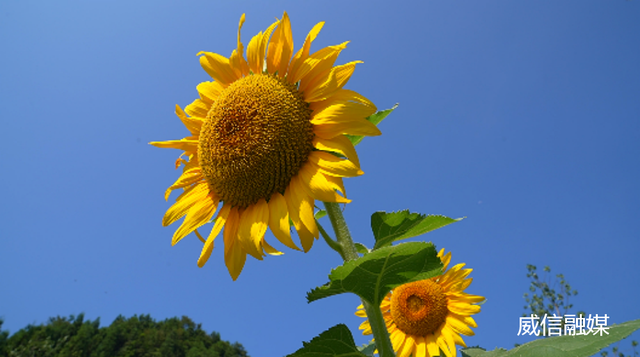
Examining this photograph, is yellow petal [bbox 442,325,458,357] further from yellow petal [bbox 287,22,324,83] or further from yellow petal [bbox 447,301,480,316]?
yellow petal [bbox 287,22,324,83]

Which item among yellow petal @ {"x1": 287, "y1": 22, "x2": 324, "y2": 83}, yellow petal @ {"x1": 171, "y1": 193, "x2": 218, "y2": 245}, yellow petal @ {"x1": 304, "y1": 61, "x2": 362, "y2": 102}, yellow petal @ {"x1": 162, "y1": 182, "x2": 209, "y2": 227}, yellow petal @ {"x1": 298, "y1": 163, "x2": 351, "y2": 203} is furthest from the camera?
yellow petal @ {"x1": 162, "y1": 182, "x2": 209, "y2": 227}

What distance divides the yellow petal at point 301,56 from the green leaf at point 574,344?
192 cm

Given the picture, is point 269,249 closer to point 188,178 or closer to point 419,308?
point 188,178

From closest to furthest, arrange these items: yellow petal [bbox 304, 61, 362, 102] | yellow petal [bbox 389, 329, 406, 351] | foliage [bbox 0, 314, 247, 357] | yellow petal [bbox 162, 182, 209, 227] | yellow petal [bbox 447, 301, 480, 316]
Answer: yellow petal [bbox 304, 61, 362, 102]
yellow petal [bbox 162, 182, 209, 227]
yellow petal [bbox 447, 301, 480, 316]
yellow petal [bbox 389, 329, 406, 351]
foliage [bbox 0, 314, 247, 357]

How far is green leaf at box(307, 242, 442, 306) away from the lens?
5.33 ft

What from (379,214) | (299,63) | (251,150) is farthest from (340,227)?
(299,63)

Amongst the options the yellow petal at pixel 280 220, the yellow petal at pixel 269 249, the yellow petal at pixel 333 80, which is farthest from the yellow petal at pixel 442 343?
the yellow petal at pixel 333 80

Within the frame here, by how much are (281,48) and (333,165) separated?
882mm

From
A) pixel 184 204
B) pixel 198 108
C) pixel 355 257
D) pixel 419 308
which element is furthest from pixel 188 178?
pixel 419 308

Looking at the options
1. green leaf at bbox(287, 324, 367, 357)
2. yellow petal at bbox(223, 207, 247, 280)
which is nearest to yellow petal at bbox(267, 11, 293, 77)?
yellow petal at bbox(223, 207, 247, 280)

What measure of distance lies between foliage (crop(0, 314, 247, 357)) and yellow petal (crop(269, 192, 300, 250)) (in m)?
65.6

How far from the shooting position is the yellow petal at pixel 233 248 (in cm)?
205

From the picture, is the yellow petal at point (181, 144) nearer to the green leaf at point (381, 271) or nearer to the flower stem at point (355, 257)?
the flower stem at point (355, 257)

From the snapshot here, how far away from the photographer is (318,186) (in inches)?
72.2
